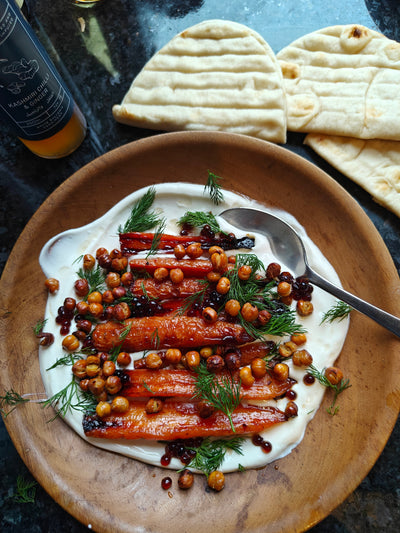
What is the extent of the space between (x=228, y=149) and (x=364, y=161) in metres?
1.08

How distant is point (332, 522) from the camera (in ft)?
9.00

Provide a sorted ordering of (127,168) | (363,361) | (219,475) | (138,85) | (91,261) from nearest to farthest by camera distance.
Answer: (219,475) → (363,361) → (91,261) → (127,168) → (138,85)

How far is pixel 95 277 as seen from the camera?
2748 mm

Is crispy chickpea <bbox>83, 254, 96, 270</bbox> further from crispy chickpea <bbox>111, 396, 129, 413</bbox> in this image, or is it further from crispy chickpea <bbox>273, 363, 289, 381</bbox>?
crispy chickpea <bbox>273, 363, 289, 381</bbox>

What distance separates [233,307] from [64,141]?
188 cm

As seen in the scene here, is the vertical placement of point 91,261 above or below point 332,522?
above

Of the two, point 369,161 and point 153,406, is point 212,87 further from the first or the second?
point 153,406

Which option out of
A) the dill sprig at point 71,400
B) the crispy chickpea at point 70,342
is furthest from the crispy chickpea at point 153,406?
the crispy chickpea at point 70,342

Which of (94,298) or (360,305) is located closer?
(360,305)

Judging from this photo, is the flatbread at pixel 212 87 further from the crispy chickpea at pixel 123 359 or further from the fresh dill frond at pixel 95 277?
the crispy chickpea at pixel 123 359

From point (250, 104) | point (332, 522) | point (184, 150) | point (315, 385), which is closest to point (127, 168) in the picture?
point (184, 150)

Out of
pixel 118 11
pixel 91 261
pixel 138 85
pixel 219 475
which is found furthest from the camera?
pixel 118 11

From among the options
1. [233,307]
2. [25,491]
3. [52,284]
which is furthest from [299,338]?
Result: [25,491]

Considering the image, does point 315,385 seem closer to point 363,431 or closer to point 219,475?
point 363,431
